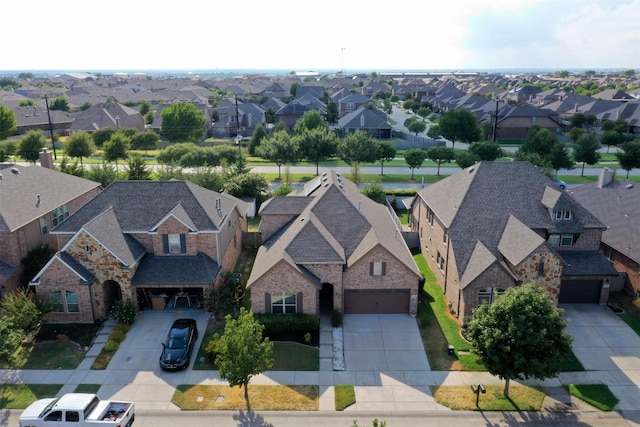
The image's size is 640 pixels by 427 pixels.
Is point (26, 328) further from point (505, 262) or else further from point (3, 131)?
point (3, 131)

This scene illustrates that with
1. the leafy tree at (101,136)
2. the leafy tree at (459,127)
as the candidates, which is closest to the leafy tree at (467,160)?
the leafy tree at (459,127)

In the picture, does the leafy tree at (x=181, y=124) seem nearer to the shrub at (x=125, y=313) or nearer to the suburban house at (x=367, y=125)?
the suburban house at (x=367, y=125)

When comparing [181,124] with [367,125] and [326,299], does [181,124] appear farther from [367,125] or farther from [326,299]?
[326,299]

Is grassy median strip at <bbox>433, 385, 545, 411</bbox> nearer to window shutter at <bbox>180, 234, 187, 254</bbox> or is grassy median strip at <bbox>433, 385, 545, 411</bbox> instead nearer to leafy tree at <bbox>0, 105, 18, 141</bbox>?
window shutter at <bbox>180, 234, 187, 254</bbox>

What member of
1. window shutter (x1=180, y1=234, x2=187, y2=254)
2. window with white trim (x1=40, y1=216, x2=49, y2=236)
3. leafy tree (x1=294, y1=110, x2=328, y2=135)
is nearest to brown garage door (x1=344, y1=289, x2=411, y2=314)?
window shutter (x1=180, y1=234, x2=187, y2=254)

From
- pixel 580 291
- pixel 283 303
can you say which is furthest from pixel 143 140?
pixel 580 291

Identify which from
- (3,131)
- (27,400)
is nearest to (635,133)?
(27,400)
